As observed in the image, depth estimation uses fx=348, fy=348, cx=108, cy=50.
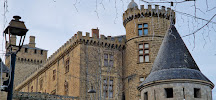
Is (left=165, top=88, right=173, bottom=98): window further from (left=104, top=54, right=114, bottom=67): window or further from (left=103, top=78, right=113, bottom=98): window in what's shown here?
(left=104, top=54, right=114, bottom=67): window

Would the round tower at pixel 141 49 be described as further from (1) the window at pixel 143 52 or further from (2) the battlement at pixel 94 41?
(2) the battlement at pixel 94 41

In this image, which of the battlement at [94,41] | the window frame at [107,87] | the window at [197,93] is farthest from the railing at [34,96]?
the window at [197,93]

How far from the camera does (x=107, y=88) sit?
2872cm

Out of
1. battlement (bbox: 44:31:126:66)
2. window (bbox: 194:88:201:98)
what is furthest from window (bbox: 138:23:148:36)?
window (bbox: 194:88:201:98)

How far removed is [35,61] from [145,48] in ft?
85.2

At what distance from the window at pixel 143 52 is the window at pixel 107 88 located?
3.20m

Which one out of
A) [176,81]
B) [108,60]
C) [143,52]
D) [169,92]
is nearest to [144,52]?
[143,52]

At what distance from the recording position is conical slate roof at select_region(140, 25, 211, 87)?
1816 cm

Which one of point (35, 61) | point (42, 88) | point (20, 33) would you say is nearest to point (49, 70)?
point (42, 88)

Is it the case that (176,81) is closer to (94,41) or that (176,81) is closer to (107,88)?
(107,88)

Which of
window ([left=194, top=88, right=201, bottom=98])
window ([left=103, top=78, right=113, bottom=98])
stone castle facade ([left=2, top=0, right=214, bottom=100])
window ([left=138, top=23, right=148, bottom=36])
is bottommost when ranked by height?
window ([left=194, top=88, right=201, bottom=98])

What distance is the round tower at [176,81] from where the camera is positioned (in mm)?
17703

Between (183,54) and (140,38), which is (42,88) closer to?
(140,38)

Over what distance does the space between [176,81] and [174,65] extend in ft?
4.08
